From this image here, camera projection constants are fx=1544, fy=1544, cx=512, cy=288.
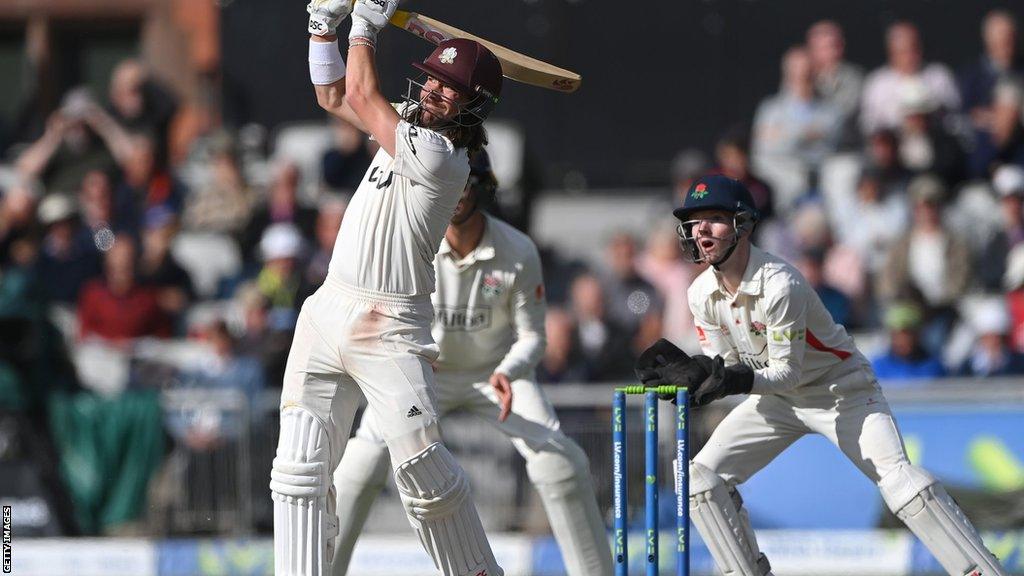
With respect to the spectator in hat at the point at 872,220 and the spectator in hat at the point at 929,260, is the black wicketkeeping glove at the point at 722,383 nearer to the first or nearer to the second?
the spectator in hat at the point at 929,260

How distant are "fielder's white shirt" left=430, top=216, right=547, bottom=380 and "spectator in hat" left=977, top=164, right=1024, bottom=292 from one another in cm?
452

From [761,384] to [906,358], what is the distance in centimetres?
383

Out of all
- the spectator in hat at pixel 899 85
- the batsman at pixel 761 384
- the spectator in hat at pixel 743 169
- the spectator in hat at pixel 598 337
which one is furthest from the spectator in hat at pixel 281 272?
the batsman at pixel 761 384

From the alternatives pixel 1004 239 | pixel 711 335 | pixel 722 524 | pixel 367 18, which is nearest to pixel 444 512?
pixel 722 524

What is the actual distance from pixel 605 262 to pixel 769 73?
6.87ft

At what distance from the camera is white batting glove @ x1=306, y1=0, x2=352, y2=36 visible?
5.23m

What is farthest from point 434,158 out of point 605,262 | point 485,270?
point 605,262

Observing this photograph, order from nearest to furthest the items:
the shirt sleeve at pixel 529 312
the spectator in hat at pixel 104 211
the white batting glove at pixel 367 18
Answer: the white batting glove at pixel 367 18
the shirt sleeve at pixel 529 312
the spectator in hat at pixel 104 211

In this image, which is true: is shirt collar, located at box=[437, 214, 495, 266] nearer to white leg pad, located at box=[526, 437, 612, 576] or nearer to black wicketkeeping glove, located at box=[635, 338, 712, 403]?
white leg pad, located at box=[526, 437, 612, 576]

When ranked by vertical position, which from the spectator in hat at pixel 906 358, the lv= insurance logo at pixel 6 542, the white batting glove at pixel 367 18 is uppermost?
the white batting glove at pixel 367 18

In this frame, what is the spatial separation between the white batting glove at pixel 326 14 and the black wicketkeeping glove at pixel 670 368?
5.52 ft

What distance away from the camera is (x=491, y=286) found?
6797mm

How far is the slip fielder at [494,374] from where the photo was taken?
6.62 m

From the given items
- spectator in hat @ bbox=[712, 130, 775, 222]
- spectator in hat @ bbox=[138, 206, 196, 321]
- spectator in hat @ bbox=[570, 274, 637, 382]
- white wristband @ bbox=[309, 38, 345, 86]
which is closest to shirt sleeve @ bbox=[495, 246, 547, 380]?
white wristband @ bbox=[309, 38, 345, 86]
